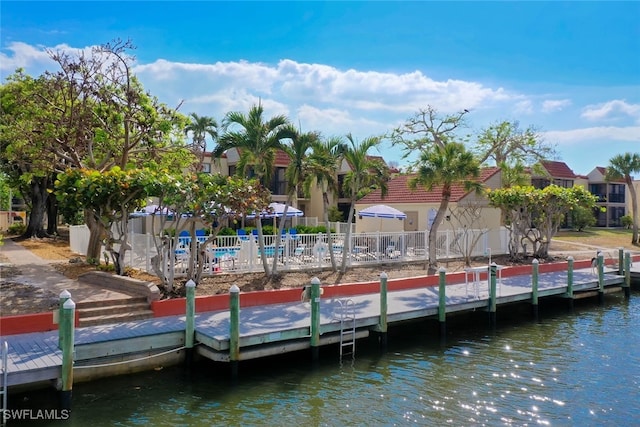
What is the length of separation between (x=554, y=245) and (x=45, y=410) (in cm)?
3056

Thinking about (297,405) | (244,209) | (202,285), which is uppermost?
(244,209)

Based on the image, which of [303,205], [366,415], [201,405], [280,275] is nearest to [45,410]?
[201,405]

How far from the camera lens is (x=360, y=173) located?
18281 millimetres

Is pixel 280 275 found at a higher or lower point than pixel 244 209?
lower

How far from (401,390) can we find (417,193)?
18952mm

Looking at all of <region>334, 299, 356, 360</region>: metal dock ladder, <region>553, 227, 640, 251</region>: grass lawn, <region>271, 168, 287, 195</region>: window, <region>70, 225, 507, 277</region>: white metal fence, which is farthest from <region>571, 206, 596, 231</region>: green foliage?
<region>334, 299, 356, 360</region>: metal dock ladder

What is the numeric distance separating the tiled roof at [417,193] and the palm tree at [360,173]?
6205 millimetres

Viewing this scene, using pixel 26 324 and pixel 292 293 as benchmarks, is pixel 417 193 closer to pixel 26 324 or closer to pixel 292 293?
pixel 292 293

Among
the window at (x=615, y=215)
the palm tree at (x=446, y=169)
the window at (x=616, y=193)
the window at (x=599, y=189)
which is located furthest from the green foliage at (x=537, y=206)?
the window at (x=616, y=193)

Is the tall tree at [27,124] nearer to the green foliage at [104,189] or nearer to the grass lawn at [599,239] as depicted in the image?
the green foliage at [104,189]

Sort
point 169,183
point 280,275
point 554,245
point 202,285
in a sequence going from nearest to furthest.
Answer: point 169,183 → point 202,285 → point 280,275 → point 554,245

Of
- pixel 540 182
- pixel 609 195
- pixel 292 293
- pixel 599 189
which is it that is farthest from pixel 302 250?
pixel 599 189

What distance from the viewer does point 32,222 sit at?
33.2 metres

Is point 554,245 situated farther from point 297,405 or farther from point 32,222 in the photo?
point 32,222
